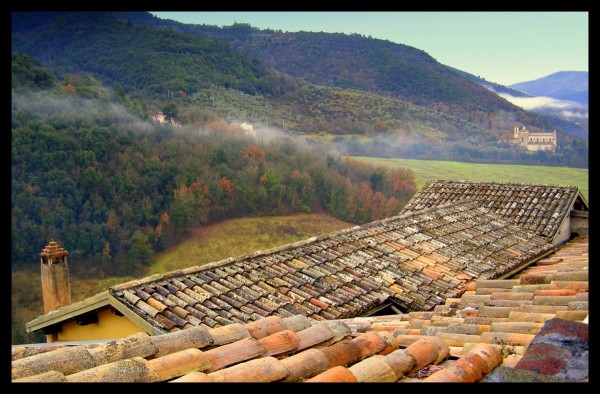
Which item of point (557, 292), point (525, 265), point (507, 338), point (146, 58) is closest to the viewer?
point (507, 338)

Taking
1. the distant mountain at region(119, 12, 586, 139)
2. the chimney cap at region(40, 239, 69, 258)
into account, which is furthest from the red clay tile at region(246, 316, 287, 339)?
the distant mountain at region(119, 12, 586, 139)

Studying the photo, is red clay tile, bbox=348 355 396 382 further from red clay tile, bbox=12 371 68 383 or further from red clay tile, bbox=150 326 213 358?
red clay tile, bbox=12 371 68 383

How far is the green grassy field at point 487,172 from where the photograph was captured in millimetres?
16562

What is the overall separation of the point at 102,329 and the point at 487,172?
24.7 metres

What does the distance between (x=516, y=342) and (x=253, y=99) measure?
48807 millimetres

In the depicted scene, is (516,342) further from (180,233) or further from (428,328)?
(180,233)

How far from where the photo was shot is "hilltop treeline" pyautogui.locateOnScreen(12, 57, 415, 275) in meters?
28.6

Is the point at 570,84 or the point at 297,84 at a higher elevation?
the point at 297,84

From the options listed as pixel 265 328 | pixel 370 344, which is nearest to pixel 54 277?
pixel 265 328

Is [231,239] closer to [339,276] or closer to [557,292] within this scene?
[339,276]

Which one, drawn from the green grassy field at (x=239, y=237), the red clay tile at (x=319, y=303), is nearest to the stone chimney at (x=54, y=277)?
the red clay tile at (x=319, y=303)

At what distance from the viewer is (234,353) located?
299 centimetres

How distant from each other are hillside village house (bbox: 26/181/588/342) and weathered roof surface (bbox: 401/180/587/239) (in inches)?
16.3

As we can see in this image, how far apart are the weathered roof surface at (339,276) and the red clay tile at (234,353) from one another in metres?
2.90
